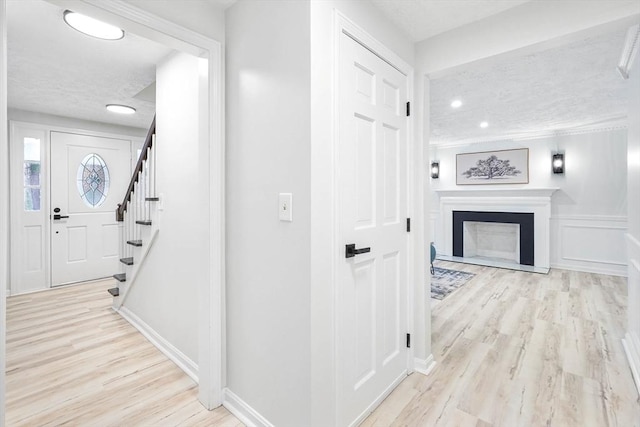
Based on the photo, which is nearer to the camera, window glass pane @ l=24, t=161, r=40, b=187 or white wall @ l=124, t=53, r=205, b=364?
white wall @ l=124, t=53, r=205, b=364

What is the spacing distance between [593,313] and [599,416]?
2100mm

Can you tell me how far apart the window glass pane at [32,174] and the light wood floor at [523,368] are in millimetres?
5053

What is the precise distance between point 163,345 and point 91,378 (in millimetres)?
503

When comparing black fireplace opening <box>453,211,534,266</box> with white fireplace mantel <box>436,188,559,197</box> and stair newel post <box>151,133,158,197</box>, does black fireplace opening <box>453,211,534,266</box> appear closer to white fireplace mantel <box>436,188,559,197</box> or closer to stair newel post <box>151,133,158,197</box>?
white fireplace mantel <box>436,188,559,197</box>

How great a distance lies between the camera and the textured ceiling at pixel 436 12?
1.76 meters

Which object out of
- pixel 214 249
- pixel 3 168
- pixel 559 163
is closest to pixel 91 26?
pixel 3 168

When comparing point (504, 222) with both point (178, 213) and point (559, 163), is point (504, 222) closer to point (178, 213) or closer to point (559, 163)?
point (559, 163)

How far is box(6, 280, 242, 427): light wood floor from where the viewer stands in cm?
181

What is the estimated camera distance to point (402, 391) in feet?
6.62

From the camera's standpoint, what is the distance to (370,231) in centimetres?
178

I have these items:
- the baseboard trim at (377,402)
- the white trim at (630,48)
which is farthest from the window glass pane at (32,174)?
the white trim at (630,48)

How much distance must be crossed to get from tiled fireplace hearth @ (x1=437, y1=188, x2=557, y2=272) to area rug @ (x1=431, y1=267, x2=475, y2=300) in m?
1.03

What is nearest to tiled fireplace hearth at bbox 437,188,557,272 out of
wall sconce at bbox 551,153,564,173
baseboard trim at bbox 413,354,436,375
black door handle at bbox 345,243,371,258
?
wall sconce at bbox 551,153,564,173

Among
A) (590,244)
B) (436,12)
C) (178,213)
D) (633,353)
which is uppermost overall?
(436,12)
